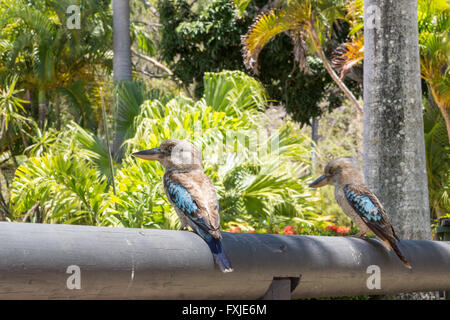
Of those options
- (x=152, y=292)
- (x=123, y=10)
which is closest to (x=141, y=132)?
(x=123, y=10)

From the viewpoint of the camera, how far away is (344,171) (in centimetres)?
372

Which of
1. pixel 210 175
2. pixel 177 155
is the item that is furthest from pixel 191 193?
pixel 210 175

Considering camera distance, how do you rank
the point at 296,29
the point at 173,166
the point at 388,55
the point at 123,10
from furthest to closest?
the point at 123,10
the point at 296,29
the point at 388,55
the point at 173,166

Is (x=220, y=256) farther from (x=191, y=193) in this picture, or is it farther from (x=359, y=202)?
(x=359, y=202)

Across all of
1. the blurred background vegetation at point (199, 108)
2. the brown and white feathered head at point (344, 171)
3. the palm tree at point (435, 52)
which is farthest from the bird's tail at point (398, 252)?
the palm tree at point (435, 52)

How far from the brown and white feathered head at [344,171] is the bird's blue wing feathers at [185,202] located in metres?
1.00

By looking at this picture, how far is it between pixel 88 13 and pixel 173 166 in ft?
39.7

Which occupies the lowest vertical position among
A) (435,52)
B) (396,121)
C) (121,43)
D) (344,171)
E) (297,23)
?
(344,171)

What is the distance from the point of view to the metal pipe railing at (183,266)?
6.52ft

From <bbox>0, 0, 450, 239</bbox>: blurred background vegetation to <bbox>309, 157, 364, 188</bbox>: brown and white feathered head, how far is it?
2003 mm

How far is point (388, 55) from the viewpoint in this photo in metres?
6.02

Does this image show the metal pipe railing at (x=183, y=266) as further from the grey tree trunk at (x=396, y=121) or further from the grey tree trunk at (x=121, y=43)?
the grey tree trunk at (x=121, y=43)

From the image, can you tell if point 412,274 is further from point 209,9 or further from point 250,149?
point 209,9

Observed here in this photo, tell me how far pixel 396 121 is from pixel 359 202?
102 inches
